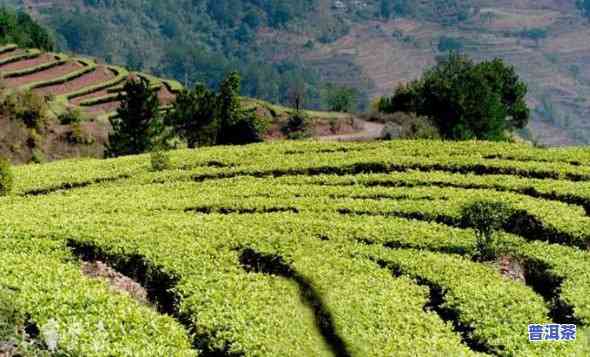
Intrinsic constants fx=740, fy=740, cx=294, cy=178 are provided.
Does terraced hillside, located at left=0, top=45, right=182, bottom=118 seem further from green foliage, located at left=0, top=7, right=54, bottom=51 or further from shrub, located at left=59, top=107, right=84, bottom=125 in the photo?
green foliage, located at left=0, top=7, right=54, bottom=51

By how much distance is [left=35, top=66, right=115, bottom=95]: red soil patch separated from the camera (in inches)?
4018

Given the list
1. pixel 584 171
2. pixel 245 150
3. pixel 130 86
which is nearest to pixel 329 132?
pixel 130 86

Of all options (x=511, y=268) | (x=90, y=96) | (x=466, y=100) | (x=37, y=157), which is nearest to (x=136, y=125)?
(x=37, y=157)

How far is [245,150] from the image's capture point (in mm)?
37531

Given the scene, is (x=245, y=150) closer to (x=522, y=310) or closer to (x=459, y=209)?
(x=459, y=209)

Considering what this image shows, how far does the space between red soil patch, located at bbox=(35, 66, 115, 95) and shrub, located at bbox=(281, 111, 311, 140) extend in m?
32.0

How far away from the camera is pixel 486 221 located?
23156mm

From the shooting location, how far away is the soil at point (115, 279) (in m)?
20.4

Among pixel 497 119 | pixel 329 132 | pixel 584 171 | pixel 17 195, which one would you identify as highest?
pixel 584 171

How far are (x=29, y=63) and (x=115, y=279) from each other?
98103mm

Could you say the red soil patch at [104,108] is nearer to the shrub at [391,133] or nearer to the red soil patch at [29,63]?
the red soil patch at [29,63]

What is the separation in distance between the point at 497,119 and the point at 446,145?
41928mm

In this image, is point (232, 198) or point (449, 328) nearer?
point (449, 328)

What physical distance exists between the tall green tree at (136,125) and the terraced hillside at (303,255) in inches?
1055
